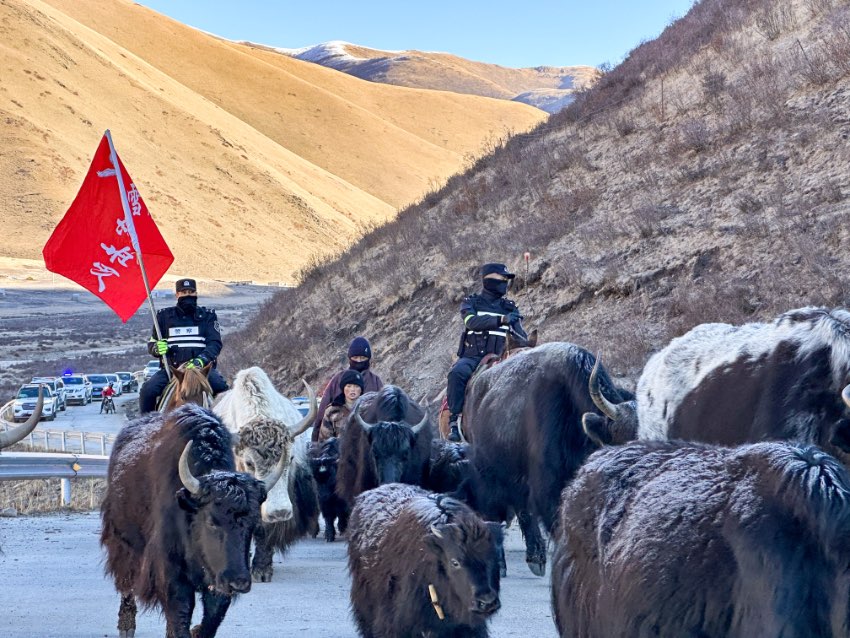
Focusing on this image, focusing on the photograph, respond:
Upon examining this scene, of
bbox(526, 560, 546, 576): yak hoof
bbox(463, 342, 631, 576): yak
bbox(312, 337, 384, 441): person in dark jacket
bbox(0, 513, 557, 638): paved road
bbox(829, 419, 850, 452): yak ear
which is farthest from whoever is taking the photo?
bbox(312, 337, 384, 441): person in dark jacket

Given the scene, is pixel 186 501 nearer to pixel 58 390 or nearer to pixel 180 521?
pixel 180 521

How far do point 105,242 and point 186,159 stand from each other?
117 m

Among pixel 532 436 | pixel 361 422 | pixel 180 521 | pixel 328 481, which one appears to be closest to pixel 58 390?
pixel 328 481

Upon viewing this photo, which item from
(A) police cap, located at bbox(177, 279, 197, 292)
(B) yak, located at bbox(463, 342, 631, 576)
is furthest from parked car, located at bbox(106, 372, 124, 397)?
(B) yak, located at bbox(463, 342, 631, 576)

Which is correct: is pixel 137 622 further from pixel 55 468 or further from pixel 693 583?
pixel 55 468

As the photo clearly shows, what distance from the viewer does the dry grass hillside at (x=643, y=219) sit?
1883 centimetres

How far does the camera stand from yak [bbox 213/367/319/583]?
36.7ft

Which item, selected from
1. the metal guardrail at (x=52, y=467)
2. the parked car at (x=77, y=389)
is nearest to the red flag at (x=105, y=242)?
the metal guardrail at (x=52, y=467)

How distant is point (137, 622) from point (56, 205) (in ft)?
338

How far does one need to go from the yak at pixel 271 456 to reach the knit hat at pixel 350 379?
1.86 m

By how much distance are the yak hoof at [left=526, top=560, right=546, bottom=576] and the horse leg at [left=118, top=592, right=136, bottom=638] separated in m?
3.73

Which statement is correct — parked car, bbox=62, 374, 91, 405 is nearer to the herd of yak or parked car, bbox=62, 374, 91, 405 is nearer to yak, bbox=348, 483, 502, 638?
the herd of yak

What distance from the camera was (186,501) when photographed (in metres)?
7.90

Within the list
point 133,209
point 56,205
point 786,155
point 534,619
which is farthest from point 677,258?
point 56,205
